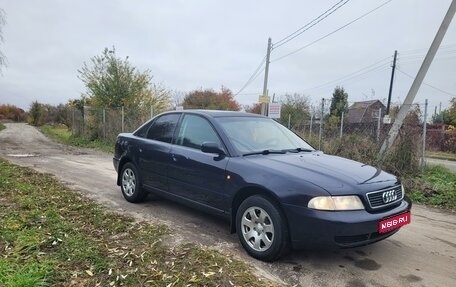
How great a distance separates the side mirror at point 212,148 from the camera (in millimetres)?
4598

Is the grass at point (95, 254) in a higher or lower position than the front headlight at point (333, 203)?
lower

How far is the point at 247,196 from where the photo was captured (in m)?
4.31

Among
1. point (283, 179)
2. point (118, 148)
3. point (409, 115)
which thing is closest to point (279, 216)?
point (283, 179)

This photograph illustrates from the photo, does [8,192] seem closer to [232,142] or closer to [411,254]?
[232,142]

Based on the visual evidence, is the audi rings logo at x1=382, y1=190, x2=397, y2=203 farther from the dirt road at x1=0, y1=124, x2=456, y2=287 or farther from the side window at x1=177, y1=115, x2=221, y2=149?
the side window at x1=177, y1=115, x2=221, y2=149

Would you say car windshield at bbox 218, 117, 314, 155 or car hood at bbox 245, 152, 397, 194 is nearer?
car hood at bbox 245, 152, 397, 194

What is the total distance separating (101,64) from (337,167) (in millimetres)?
20229

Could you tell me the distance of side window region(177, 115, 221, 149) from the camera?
5019 mm

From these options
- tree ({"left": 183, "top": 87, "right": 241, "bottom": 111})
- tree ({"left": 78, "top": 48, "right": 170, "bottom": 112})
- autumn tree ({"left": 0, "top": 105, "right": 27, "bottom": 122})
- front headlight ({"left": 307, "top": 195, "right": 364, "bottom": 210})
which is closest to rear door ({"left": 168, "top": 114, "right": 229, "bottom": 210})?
front headlight ({"left": 307, "top": 195, "right": 364, "bottom": 210})

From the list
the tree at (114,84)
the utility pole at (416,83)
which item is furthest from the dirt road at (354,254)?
the tree at (114,84)

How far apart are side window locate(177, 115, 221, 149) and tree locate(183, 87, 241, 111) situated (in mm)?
38735

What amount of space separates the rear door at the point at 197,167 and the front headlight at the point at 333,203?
3.94ft

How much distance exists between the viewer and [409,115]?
9.92 metres

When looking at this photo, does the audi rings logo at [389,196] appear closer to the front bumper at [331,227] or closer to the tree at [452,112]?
the front bumper at [331,227]
